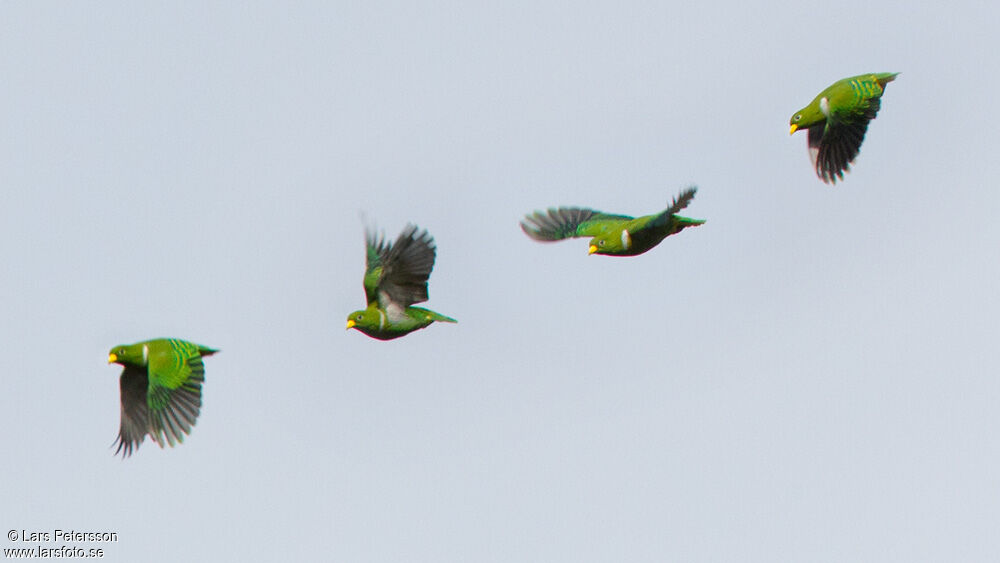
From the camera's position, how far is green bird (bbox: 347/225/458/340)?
94.1 ft

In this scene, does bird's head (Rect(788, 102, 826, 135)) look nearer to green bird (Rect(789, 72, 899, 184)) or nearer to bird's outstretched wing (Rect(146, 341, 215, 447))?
green bird (Rect(789, 72, 899, 184))

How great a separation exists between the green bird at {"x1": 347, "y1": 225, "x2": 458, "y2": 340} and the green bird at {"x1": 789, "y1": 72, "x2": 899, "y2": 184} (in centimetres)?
690

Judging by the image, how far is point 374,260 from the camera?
28984mm

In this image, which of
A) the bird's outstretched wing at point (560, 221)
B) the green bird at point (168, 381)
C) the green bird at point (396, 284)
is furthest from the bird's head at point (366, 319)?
the bird's outstretched wing at point (560, 221)

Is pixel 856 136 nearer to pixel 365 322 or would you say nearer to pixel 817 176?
pixel 817 176

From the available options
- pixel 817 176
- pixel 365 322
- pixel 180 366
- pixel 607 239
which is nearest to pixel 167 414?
pixel 180 366

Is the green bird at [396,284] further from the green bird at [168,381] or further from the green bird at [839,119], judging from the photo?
the green bird at [839,119]

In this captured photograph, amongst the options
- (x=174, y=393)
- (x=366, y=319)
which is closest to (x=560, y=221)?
(x=366, y=319)

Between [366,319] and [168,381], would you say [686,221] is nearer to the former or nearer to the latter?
[366,319]

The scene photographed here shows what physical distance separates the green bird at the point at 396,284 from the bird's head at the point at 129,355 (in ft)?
11.1

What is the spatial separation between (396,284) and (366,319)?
761mm

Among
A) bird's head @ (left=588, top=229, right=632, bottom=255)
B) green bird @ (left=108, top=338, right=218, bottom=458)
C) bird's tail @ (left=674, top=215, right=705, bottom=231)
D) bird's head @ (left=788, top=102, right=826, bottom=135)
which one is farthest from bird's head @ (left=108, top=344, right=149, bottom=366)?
bird's head @ (left=788, top=102, right=826, bottom=135)

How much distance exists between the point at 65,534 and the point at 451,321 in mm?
8167

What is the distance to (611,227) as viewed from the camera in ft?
98.1
